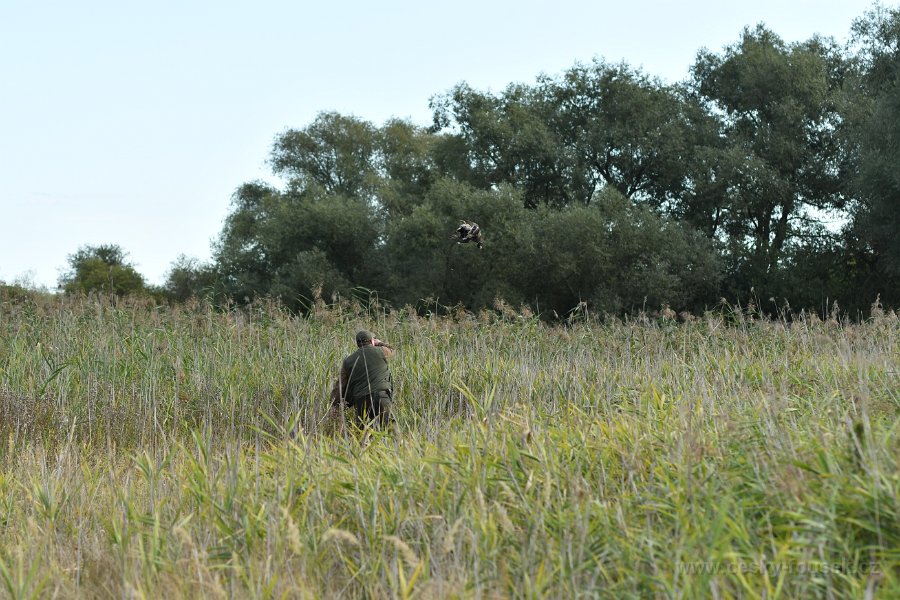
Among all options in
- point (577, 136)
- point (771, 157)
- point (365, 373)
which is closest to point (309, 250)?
point (577, 136)

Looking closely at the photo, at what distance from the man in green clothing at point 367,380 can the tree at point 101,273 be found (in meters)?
38.3

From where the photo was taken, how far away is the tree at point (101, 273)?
51.2 metres

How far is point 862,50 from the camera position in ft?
89.5

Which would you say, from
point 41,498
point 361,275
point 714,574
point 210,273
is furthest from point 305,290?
point 714,574

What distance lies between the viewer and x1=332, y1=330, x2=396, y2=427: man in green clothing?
8469 mm

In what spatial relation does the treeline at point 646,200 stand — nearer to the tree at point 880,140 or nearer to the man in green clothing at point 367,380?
the tree at point 880,140

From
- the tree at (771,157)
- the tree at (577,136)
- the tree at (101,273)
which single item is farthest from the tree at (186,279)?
the tree at (771,157)

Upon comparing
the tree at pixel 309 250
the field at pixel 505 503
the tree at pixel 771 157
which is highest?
the tree at pixel 771 157

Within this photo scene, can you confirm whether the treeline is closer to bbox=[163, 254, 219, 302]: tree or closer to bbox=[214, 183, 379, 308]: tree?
bbox=[214, 183, 379, 308]: tree

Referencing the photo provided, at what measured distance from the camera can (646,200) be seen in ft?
101

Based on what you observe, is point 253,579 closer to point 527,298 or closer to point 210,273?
point 527,298

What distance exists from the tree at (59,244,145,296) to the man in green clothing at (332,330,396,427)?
38285 mm

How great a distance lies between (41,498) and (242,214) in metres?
35.5

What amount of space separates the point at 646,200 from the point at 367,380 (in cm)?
2414
